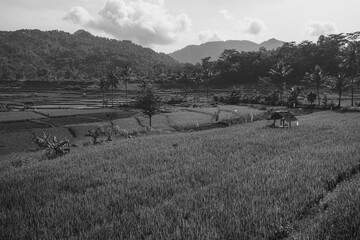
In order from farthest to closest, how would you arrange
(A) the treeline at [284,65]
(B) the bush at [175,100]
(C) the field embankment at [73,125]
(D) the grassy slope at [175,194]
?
(A) the treeline at [284,65], (B) the bush at [175,100], (C) the field embankment at [73,125], (D) the grassy slope at [175,194]

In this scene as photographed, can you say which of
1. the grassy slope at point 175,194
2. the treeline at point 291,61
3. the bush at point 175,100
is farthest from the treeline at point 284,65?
the grassy slope at point 175,194

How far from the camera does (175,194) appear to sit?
1092 centimetres

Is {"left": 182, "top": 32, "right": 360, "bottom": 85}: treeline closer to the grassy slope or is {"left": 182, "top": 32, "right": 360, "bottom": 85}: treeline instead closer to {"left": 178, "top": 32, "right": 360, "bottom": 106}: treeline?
{"left": 178, "top": 32, "right": 360, "bottom": 106}: treeline

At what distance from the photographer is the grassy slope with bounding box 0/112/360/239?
326 inches

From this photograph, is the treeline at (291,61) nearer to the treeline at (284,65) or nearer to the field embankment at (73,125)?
the treeline at (284,65)

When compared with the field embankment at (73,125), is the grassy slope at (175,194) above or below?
above

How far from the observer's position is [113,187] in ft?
39.7

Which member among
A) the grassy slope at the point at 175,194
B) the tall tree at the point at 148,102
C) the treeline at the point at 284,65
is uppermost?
the treeline at the point at 284,65

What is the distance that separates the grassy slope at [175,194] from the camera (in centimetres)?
829

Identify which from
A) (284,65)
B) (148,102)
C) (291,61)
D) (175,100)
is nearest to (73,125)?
(148,102)

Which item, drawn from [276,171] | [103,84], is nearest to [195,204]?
[276,171]

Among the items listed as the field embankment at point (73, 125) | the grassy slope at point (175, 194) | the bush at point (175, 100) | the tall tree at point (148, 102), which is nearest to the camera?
the grassy slope at point (175, 194)

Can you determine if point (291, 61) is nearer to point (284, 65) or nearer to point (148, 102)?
point (284, 65)

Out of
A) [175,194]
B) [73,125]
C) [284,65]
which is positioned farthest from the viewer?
[284,65]
